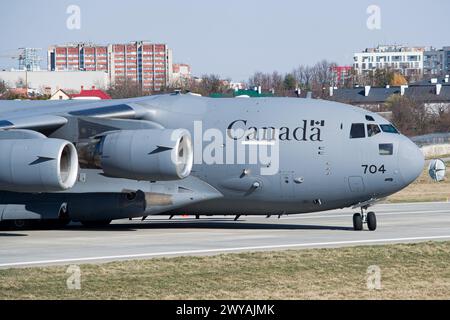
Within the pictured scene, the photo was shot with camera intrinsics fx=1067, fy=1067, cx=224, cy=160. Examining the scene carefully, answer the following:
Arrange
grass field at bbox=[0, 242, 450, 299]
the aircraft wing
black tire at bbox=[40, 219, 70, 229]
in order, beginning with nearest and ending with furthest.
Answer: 1. grass field at bbox=[0, 242, 450, 299]
2. the aircraft wing
3. black tire at bbox=[40, 219, 70, 229]

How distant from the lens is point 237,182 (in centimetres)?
2498

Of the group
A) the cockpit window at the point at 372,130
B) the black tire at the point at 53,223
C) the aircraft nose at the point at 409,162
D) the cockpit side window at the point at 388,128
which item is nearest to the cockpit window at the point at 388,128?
the cockpit side window at the point at 388,128

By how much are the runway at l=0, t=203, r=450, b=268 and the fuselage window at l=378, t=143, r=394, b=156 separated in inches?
73.1

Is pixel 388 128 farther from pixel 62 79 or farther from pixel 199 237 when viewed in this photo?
pixel 62 79

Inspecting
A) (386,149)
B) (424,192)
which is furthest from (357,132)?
(424,192)

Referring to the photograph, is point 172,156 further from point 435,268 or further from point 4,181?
point 435,268

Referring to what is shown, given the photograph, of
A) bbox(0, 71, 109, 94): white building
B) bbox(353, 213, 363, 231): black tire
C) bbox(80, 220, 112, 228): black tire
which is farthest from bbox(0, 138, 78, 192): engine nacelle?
bbox(0, 71, 109, 94): white building

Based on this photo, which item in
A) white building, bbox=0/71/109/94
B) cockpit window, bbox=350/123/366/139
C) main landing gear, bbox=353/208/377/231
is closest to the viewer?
cockpit window, bbox=350/123/366/139

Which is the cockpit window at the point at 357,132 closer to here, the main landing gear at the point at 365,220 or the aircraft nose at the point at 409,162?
the aircraft nose at the point at 409,162

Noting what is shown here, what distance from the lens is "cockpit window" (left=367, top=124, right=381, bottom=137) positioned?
81.1ft

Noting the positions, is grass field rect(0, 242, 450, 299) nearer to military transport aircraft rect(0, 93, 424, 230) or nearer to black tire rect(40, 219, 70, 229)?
military transport aircraft rect(0, 93, 424, 230)

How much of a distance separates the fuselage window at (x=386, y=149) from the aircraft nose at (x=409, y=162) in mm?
206

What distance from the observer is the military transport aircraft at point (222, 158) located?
79.9ft
